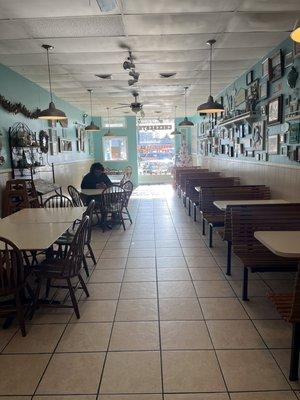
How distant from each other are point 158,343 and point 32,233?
1485mm

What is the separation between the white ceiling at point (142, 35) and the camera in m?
3.27

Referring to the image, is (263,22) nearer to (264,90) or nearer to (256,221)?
(264,90)

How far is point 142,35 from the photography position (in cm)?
404

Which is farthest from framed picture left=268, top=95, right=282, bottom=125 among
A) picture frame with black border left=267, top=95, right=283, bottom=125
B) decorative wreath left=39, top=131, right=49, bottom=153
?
decorative wreath left=39, top=131, right=49, bottom=153

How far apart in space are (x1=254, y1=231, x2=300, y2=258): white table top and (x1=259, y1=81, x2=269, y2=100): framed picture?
324cm

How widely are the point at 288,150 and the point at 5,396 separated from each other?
411cm

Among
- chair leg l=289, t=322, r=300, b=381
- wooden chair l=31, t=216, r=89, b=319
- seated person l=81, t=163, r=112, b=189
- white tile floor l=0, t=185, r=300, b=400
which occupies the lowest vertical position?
white tile floor l=0, t=185, r=300, b=400

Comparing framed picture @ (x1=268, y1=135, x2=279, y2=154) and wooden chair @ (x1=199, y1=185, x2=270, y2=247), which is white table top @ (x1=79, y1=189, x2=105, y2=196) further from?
framed picture @ (x1=268, y1=135, x2=279, y2=154)

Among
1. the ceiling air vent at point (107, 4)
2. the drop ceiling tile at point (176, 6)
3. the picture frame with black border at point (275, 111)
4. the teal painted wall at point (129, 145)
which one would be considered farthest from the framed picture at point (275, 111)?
the teal painted wall at point (129, 145)

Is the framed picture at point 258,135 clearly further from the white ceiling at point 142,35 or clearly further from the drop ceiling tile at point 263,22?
the drop ceiling tile at point 263,22

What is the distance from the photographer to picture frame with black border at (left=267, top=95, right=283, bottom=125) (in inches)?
176

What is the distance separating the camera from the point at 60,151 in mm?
8078

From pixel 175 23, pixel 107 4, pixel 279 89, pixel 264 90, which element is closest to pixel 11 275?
pixel 107 4

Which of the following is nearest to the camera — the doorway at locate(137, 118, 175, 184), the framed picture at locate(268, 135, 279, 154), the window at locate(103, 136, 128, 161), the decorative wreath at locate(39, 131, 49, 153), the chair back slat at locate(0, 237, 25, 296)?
the chair back slat at locate(0, 237, 25, 296)
